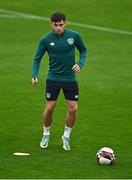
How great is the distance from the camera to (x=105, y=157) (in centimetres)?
1273

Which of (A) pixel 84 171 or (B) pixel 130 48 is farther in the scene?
(B) pixel 130 48

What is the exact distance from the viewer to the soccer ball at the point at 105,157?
12.8 m

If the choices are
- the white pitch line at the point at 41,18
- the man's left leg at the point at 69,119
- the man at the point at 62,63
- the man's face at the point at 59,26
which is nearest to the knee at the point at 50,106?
the man at the point at 62,63

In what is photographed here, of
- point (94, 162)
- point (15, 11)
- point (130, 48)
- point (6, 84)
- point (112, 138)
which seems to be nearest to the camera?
point (94, 162)

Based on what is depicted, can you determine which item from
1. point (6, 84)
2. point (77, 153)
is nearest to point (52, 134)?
point (77, 153)

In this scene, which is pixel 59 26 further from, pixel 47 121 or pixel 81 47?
pixel 47 121

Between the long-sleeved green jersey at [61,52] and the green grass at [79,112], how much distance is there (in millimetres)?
1383

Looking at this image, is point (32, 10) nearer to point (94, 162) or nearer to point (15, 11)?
point (15, 11)

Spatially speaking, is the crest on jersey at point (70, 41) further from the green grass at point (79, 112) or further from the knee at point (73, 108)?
the green grass at point (79, 112)

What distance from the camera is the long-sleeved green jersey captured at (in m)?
13.6

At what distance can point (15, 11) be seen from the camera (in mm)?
36344

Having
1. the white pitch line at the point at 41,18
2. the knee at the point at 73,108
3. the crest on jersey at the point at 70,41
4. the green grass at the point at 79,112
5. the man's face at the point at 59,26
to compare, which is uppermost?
the man's face at the point at 59,26

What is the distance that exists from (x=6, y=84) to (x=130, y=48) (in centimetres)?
786

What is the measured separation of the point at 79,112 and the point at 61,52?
4037 mm
